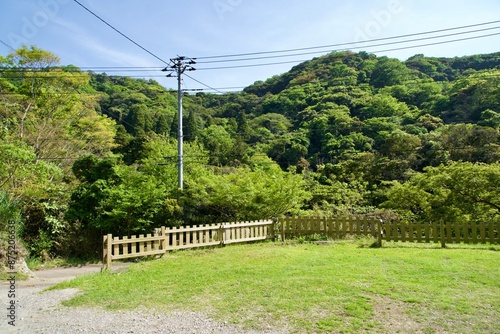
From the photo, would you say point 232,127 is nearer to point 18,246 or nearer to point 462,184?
point 462,184

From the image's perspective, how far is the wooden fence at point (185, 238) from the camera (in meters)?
9.73

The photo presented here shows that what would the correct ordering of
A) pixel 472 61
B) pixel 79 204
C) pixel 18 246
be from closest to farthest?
1. pixel 18 246
2. pixel 79 204
3. pixel 472 61

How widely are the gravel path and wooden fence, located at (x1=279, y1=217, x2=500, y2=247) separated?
8.53 meters

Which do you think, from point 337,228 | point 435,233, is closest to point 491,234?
point 435,233

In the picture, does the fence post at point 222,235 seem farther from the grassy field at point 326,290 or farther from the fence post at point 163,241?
the grassy field at point 326,290

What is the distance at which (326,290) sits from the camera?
596 cm

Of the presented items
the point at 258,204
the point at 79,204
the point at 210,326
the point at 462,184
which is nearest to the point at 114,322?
the point at 210,326

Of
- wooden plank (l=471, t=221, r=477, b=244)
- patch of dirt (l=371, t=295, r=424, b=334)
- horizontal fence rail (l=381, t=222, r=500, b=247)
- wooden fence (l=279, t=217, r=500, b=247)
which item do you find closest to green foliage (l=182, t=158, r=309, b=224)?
wooden fence (l=279, t=217, r=500, b=247)

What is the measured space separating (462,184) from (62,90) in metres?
22.3

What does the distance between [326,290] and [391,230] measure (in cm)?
707

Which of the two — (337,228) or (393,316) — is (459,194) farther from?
(393,316)

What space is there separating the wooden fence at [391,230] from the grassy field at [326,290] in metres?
1.17

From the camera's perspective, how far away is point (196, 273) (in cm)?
793

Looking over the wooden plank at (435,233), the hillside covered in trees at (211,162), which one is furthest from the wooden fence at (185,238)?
the wooden plank at (435,233)
